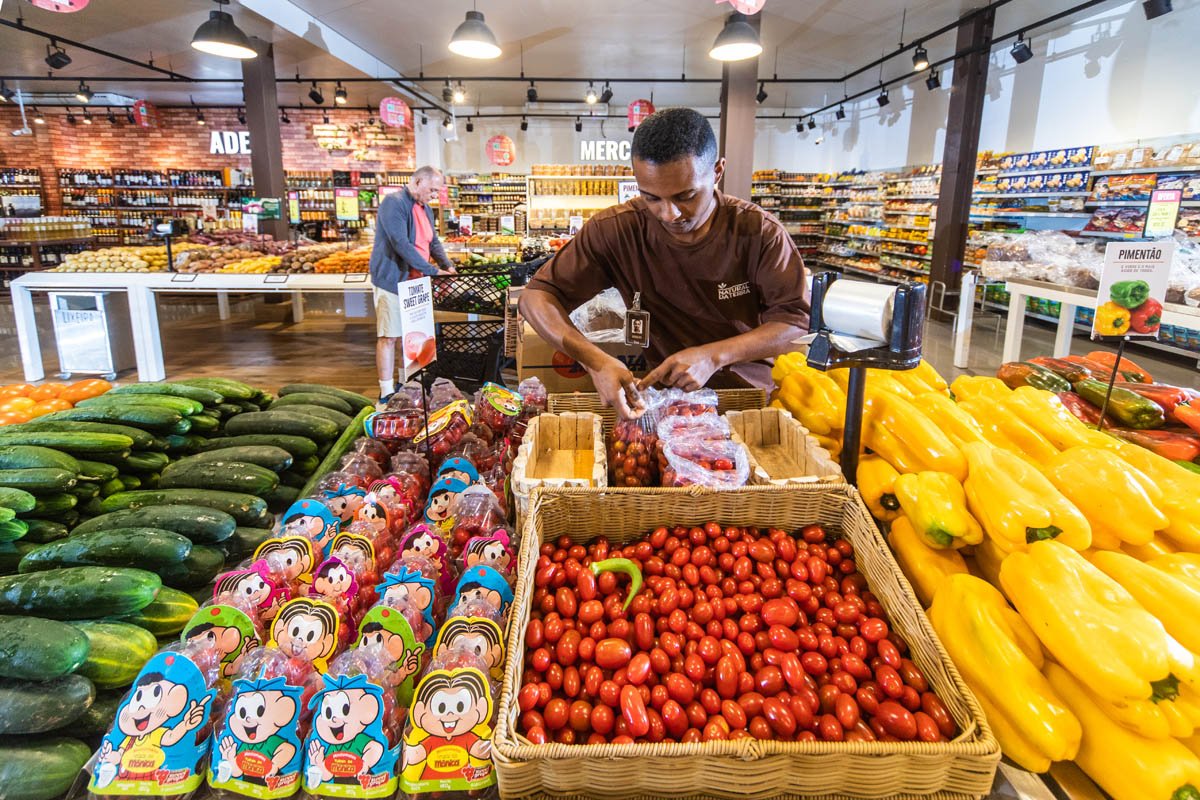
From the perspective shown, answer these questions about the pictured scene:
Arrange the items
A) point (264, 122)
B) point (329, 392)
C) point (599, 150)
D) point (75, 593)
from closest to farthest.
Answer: point (75, 593)
point (329, 392)
point (264, 122)
point (599, 150)

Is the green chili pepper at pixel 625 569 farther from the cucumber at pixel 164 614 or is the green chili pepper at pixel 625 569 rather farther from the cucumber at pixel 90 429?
the cucumber at pixel 90 429

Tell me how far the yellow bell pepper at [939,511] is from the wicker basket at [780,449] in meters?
0.21

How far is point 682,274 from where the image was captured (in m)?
1.96

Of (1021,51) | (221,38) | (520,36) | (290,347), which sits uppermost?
(520,36)

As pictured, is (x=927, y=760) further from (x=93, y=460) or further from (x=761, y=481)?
(x=93, y=460)

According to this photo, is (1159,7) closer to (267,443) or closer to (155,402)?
(267,443)

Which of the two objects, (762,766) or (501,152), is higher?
(501,152)

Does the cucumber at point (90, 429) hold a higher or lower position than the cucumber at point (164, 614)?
higher

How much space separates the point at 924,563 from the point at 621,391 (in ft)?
2.41

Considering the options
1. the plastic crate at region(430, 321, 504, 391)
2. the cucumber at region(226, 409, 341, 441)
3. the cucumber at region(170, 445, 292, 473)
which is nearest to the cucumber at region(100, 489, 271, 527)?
the cucumber at region(170, 445, 292, 473)

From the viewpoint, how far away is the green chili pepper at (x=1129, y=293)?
180cm

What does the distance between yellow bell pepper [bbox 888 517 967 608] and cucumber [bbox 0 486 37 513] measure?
1.86 meters

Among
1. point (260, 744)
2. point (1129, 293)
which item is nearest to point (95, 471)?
point (260, 744)

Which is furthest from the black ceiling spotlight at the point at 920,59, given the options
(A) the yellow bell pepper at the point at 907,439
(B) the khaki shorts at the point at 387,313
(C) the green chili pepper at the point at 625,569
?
(C) the green chili pepper at the point at 625,569
